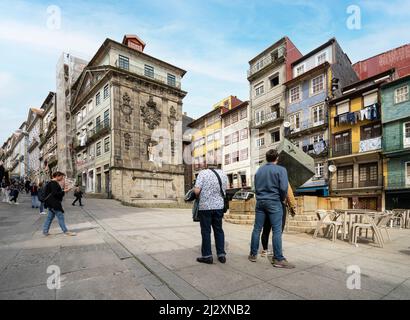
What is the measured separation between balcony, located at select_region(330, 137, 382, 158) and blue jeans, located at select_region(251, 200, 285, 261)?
2142 centimetres

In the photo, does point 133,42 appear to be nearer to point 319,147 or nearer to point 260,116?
point 260,116

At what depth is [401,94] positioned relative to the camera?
64.7 feet

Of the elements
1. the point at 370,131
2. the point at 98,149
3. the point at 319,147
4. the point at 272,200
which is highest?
the point at 370,131

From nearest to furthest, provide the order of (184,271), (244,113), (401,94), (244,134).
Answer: (184,271)
(401,94)
(244,134)
(244,113)

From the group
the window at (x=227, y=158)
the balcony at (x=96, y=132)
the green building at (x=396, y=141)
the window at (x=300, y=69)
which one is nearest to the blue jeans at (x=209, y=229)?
the green building at (x=396, y=141)

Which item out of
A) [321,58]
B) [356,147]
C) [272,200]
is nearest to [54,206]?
[272,200]

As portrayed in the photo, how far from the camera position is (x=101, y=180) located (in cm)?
2945

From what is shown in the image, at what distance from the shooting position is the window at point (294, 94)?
27.3 metres

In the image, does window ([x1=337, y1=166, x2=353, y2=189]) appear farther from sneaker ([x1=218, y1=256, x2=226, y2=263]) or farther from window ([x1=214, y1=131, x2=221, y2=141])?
sneaker ([x1=218, y1=256, x2=226, y2=263])

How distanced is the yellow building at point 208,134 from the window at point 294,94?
487 inches

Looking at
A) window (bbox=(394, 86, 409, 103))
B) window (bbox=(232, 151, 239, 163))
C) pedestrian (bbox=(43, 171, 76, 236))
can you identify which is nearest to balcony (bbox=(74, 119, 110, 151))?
window (bbox=(232, 151, 239, 163))

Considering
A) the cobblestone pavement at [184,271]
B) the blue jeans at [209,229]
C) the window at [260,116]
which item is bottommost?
the cobblestone pavement at [184,271]

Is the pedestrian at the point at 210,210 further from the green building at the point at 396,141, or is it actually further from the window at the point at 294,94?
the window at the point at 294,94

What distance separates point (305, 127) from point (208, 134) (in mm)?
17911
